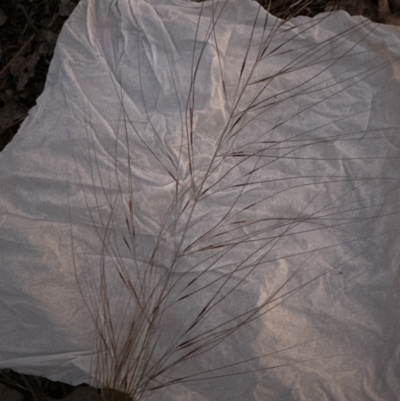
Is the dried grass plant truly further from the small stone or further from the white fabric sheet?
the small stone

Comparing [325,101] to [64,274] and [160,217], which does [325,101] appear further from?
[64,274]

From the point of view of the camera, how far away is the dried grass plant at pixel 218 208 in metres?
1.11

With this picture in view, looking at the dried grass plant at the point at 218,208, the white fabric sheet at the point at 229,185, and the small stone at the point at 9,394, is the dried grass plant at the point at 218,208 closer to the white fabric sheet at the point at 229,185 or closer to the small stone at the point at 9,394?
the white fabric sheet at the point at 229,185

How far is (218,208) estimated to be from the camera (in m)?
1.18

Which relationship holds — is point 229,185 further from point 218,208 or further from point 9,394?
point 9,394

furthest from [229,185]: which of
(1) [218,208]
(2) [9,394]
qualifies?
(2) [9,394]

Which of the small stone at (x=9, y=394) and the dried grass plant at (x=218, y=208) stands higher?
the dried grass plant at (x=218, y=208)

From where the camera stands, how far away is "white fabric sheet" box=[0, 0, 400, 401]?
111cm

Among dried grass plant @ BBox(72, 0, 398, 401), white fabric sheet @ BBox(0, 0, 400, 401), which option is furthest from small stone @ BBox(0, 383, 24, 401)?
dried grass plant @ BBox(72, 0, 398, 401)

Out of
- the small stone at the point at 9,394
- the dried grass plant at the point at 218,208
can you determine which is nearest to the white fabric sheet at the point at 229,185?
the dried grass plant at the point at 218,208

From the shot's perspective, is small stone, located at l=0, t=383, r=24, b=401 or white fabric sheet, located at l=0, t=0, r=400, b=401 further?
small stone, located at l=0, t=383, r=24, b=401

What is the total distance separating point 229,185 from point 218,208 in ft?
0.21

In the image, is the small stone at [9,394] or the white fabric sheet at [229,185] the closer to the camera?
the white fabric sheet at [229,185]

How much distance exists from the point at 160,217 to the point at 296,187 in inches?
13.5
